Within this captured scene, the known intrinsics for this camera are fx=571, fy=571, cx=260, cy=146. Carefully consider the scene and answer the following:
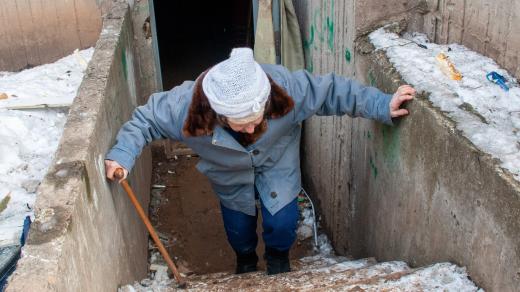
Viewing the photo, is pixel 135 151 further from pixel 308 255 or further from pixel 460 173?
pixel 308 255

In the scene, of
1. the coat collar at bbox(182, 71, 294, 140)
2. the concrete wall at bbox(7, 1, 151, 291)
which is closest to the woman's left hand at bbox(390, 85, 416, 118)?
the coat collar at bbox(182, 71, 294, 140)

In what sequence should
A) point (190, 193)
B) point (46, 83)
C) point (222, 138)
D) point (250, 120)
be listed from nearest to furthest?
point (250, 120), point (222, 138), point (46, 83), point (190, 193)

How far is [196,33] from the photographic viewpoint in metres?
11.5

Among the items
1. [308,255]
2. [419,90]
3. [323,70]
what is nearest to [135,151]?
[419,90]

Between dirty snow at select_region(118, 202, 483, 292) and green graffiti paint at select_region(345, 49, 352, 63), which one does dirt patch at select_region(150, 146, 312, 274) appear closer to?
dirty snow at select_region(118, 202, 483, 292)

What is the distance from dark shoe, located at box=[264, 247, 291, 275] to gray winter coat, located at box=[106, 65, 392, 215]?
30.3 inches

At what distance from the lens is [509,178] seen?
7.47ft

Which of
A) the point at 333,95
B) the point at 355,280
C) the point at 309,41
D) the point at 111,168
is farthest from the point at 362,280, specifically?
the point at 309,41

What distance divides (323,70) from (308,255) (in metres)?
1.78

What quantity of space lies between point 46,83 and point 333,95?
3.13 m

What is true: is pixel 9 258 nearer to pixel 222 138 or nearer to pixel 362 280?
pixel 222 138

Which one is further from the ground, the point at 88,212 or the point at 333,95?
the point at 333,95

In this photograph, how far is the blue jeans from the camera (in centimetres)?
384

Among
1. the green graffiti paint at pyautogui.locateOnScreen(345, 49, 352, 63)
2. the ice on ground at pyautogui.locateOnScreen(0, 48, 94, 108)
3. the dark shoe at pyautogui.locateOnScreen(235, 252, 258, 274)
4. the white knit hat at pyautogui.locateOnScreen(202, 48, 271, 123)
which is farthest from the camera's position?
the ice on ground at pyautogui.locateOnScreen(0, 48, 94, 108)
